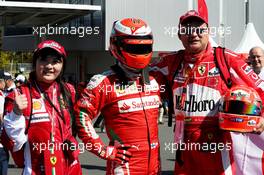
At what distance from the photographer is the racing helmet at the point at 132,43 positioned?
379 cm

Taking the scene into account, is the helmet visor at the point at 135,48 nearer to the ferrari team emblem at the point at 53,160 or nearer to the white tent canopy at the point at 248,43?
the ferrari team emblem at the point at 53,160

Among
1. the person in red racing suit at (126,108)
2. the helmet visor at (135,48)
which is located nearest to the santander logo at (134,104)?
the person in red racing suit at (126,108)

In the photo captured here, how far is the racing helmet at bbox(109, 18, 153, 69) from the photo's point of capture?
3795mm

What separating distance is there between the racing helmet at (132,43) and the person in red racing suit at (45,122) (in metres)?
0.44

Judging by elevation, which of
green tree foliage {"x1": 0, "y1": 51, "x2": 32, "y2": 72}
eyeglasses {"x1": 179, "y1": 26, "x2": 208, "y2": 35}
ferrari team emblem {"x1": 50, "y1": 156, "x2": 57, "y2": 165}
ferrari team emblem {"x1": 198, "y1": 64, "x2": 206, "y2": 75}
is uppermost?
eyeglasses {"x1": 179, "y1": 26, "x2": 208, "y2": 35}

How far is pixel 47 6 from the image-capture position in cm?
2139

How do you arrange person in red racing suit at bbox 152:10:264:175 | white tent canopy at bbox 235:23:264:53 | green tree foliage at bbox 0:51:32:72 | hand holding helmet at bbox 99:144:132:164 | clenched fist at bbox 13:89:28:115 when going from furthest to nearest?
green tree foliage at bbox 0:51:32:72
white tent canopy at bbox 235:23:264:53
person in red racing suit at bbox 152:10:264:175
hand holding helmet at bbox 99:144:132:164
clenched fist at bbox 13:89:28:115

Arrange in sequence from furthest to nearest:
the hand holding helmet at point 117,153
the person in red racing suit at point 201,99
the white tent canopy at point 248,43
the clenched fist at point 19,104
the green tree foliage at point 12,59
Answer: the green tree foliage at point 12,59
the white tent canopy at point 248,43
the person in red racing suit at point 201,99
the hand holding helmet at point 117,153
the clenched fist at point 19,104

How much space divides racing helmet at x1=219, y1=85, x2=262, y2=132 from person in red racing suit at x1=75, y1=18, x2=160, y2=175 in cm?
56

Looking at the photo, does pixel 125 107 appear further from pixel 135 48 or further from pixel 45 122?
pixel 45 122

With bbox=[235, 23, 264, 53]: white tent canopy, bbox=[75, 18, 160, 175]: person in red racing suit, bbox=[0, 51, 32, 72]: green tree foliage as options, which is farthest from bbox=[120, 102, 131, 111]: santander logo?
bbox=[0, 51, 32, 72]: green tree foliage

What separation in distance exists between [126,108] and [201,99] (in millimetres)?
632

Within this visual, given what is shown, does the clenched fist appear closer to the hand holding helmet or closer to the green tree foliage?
the hand holding helmet

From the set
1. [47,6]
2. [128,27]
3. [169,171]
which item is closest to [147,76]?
[128,27]
